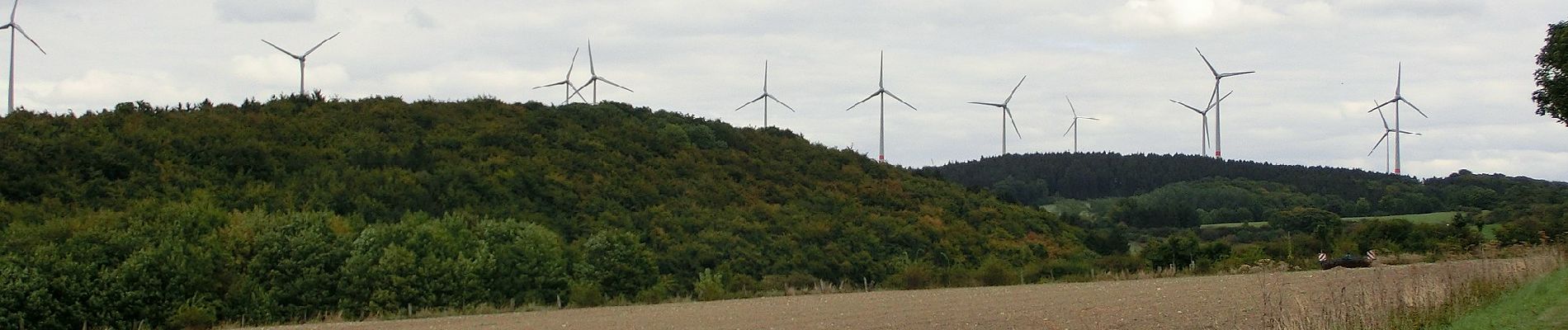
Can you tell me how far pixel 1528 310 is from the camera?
18188 mm

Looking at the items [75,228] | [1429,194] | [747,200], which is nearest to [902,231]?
[747,200]

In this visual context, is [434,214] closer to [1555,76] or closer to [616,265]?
[616,265]

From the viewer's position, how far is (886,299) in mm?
41406

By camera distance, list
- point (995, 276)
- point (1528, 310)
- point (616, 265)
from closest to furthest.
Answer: point (1528, 310)
point (616, 265)
point (995, 276)

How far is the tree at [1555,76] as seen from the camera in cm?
3111

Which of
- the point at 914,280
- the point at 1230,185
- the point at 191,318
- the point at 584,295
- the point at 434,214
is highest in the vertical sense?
the point at 1230,185

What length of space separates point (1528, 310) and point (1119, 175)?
129041 millimetres

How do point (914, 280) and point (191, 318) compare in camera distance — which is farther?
point (914, 280)

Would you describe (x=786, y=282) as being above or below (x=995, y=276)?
below

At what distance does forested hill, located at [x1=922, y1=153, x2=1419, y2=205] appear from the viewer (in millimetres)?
133125

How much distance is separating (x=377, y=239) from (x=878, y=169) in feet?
151

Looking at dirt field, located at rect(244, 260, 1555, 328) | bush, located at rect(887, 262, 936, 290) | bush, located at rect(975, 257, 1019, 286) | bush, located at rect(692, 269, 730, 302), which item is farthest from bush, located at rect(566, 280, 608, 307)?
bush, located at rect(975, 257, 1019, 286)

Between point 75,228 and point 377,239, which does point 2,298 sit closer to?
point 75,228

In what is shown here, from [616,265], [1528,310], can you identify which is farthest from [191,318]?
[1528,310]
